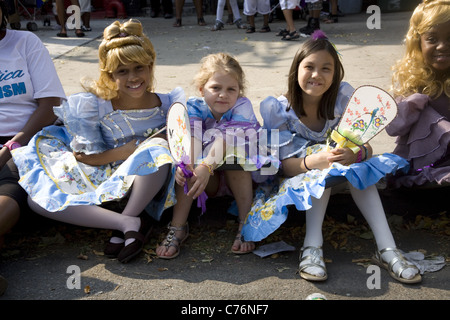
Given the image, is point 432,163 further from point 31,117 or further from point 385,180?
point 31,117

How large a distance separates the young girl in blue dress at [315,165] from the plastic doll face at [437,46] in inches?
17.6

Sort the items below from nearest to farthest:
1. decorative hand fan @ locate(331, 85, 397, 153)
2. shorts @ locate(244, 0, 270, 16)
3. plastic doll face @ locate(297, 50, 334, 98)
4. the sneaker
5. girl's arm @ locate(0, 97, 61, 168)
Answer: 1. decorative hand fan @ locate(331, 85, 397, 153)
2. plastic doll face @ locate(297, 50, 334, 98)
3. girl's arm @ locate(0, 97, 61, 168)
4. shorts @ locate(244, 0, 270, 16)
5. the sneaker

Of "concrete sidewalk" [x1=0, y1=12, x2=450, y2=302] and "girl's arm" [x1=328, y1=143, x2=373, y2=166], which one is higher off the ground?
"girl's arm" [x1=328, y1=143, x2=373, y2=166]

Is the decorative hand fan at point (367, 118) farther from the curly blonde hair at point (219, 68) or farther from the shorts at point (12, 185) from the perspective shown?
the shorts at point (12, 185)

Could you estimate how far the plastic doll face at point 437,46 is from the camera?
2736 millimetres

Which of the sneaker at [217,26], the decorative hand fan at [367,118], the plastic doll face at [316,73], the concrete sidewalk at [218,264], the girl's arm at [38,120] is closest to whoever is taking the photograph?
the concrete sidewalk at [218,264]

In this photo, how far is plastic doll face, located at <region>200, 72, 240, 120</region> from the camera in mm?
2738

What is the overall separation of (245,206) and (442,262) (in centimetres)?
97

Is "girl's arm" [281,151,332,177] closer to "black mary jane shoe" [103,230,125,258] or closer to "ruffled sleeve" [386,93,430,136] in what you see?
"ruffled sleeve" [386,93,430,136]

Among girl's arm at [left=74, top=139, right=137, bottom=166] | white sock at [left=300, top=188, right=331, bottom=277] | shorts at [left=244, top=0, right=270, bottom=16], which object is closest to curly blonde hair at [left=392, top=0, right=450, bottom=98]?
white sock at [left=300, top=188, right=331, bottom=277]

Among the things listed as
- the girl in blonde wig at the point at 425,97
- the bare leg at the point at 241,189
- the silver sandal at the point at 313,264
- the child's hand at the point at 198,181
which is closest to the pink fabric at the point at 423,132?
the girl in blonde wig at the point at 425,97

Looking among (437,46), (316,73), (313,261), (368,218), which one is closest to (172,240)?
(313,261)

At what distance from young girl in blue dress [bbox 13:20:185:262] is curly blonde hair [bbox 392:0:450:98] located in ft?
3.97

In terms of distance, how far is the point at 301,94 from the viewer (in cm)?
286
